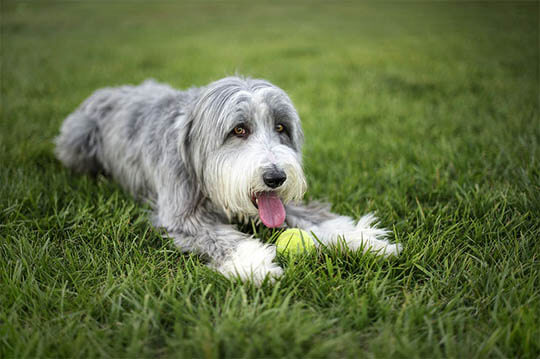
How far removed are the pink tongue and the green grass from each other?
0.41 m

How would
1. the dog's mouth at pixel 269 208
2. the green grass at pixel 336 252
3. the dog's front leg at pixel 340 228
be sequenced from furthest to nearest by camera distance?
the dog's mouth at pixel 269 208 → the dog's front leg at pixel 340 228 → the green grass at pixel 336 252

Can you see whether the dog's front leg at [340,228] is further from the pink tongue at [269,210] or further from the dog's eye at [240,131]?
the dog's eye at [240,131]

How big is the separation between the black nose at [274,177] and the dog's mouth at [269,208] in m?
0.26

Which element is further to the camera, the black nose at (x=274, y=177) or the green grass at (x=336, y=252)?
the black nose at (x=274, y=177)

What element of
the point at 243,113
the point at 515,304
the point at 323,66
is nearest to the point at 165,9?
the point at 323,66

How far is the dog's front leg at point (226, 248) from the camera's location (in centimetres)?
272

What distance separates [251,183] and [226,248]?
62cm

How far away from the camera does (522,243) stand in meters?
2.94

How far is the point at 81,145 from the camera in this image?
466 cm

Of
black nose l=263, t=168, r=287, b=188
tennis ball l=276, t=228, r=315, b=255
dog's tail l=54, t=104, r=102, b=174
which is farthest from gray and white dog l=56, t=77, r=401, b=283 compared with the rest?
dog's tail l=54, t=104, r=102, b=174

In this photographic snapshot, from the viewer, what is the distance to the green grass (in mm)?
2143

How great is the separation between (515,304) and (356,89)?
21.8 ft

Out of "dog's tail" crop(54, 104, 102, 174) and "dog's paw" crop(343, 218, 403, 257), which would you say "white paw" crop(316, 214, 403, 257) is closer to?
"dog's paw" crop(343, 218, 403, 257)

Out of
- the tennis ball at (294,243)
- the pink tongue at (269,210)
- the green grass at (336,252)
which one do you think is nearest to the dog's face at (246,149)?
the pink tongue at (269,210)
